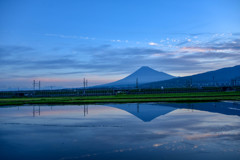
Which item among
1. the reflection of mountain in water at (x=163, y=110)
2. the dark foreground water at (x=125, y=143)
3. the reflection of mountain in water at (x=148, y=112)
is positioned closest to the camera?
the dark foreground water at (x=125, y=143)

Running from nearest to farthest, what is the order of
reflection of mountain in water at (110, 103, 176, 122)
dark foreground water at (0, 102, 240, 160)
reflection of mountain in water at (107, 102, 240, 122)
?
1. dark foreground water at (0, 102, 240, 160)
2. reflection of mountain in water at (110, 103, 176, 122)
3. reflection of mountain in water at (107, 102, 240, 122)

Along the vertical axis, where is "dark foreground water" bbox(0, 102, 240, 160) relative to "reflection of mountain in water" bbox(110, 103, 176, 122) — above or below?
below

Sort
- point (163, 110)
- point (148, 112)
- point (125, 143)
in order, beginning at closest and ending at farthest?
point (125, 143) < point (148, 112) < point (163, 110)

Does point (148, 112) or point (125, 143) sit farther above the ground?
point (148, 112)

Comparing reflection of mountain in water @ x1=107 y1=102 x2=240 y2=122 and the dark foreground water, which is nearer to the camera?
the dark foreground water

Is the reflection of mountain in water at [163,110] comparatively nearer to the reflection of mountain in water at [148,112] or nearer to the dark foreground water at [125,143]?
the reflection of mountain in water at [148,112]

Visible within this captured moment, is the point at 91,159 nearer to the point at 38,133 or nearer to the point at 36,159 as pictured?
the point at 36,159

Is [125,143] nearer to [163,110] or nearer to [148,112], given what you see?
[148,112]

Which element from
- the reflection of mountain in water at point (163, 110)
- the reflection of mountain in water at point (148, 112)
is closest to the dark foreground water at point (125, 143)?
the reflection of mountain in water at point (148, 112)

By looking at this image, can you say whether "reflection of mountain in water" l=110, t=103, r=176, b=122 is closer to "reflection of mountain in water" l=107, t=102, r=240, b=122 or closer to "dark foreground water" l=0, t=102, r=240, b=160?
"reflection of mountain in water" l=107, t=102, r=240, b=122

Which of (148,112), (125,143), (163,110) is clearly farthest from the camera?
(163,110)

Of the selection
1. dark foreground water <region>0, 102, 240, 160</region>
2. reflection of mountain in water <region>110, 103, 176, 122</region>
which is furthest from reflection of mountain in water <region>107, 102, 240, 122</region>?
dark foreground water <region>0, 102, 240, 160</region>

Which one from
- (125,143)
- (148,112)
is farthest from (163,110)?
(125,143)

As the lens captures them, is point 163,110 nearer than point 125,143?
No
